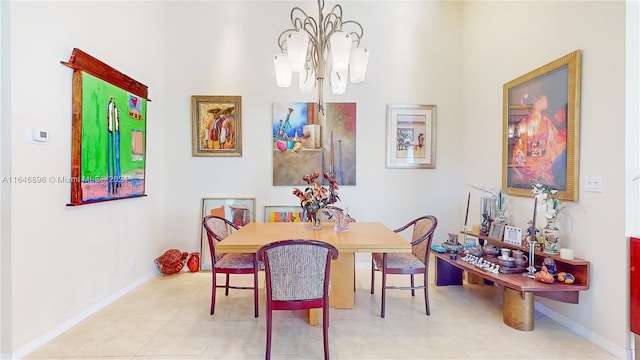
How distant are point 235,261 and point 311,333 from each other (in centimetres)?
95

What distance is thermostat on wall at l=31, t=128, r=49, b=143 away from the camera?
212 cm

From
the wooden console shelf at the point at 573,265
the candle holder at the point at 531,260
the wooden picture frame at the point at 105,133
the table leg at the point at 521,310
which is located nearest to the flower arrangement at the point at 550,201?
the candle holder at the point at 531,260

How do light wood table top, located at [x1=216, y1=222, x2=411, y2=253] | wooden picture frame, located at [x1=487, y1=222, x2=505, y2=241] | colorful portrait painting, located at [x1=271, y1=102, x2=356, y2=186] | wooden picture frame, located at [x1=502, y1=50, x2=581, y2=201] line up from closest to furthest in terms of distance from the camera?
light wood table top, located at [x1=216, y1=222, x2=411, y2=253] → wooden picture frame, located at [x1=502, y1=50, x2=581, y2=201] → wooden picture frame, located at [x1=487, y1=222, x2=505, y2=241] → colorful portrait painting, located at [x1=271, y1=102, x2=356, y2=186]

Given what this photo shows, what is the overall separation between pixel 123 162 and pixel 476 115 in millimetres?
4263

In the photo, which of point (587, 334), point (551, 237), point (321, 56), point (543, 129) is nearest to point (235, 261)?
point (321, 56)

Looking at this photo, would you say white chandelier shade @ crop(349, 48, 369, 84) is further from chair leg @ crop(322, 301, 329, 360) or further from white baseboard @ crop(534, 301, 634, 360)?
white baseboard @ crop(534, 301, 634, 360)

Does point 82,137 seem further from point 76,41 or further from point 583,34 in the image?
point 583,34

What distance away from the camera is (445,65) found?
4.04 metres

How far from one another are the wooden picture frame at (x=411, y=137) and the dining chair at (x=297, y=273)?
2.47m

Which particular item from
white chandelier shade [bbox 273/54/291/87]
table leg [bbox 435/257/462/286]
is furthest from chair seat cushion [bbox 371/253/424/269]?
white chandelier shade [bbox 273/54/291/87]

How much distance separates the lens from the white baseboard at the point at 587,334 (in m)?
2.04

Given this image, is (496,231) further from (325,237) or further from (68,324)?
(68,324)

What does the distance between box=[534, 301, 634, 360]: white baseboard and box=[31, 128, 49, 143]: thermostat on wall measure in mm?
4481

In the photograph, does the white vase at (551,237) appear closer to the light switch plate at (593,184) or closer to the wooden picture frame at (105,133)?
the light switch plate at (593,184)
